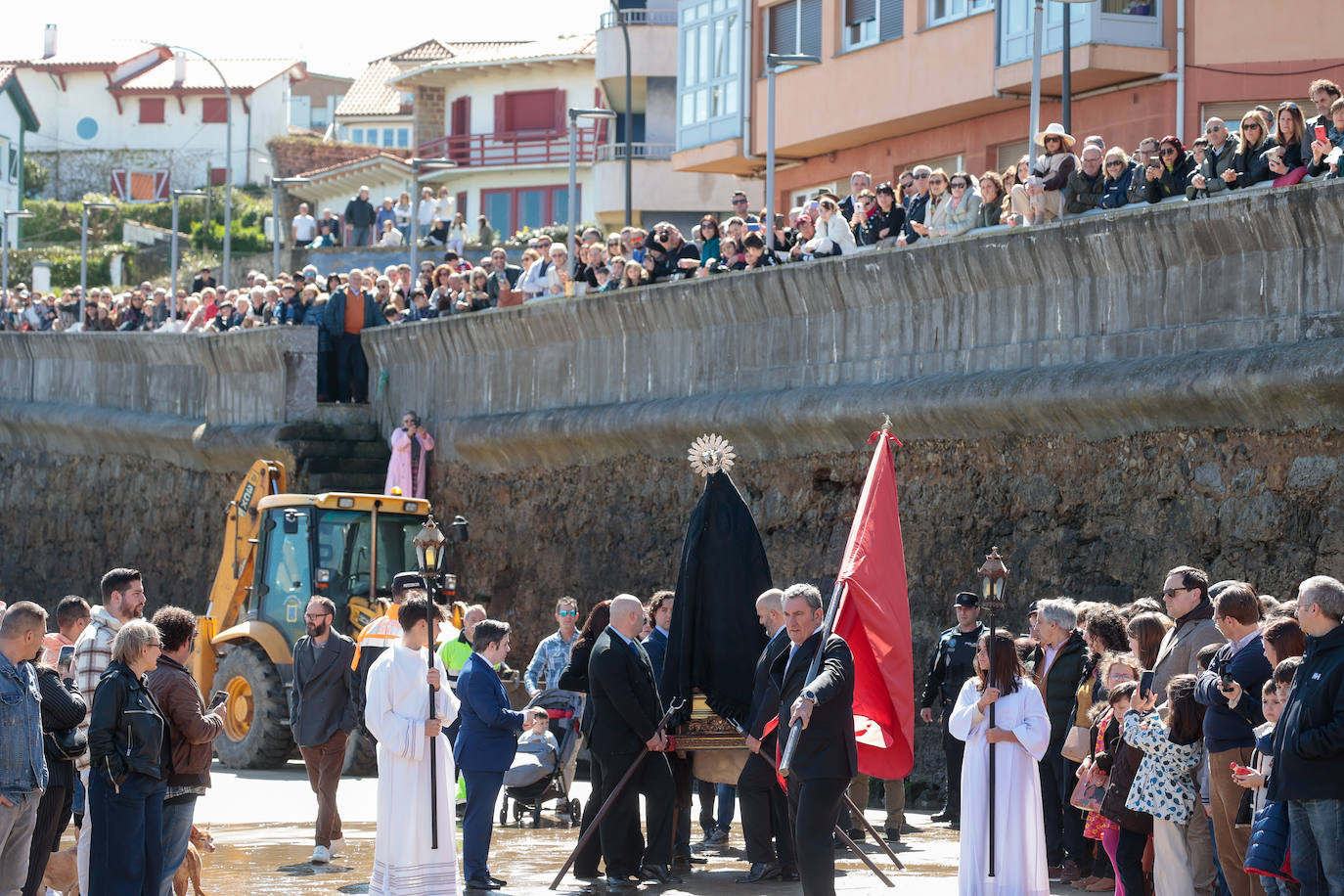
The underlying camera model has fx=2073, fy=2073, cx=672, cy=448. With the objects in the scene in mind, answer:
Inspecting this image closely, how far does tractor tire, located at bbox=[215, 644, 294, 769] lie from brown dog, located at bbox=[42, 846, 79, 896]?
8.66 m

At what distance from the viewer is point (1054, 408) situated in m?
15.3

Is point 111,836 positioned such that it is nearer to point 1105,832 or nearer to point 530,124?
point 1105,832

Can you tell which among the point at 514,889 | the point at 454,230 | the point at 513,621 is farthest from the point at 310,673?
the point at 454,230

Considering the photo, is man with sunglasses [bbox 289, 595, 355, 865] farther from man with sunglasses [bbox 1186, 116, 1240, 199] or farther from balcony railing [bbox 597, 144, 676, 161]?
balcony railing [bbox 597, 144, 676, 161]

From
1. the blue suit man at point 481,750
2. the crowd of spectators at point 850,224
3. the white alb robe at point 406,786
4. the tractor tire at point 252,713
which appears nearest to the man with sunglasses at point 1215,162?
the crowd of spectators at point 850,224

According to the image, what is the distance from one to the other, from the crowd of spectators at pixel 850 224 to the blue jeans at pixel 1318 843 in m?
6.17

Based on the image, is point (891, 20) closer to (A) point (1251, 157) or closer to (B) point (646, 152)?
(A) point (1251, 157)

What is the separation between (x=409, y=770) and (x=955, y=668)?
4636mm

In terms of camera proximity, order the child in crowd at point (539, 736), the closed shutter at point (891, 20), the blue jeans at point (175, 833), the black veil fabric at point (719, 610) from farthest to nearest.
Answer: the closed shutter at point (891, 20) < the child in crowd at point (539, 736) < the black veil fabric at point (719, 610) < the blue jeans at point (175, 833)

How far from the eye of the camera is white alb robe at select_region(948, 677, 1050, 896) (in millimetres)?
10086

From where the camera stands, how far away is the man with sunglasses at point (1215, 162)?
47.3 ft

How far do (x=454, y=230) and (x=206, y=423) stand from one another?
466 inches

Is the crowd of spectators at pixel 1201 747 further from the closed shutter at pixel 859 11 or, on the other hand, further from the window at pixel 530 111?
the window at pixel 530 111

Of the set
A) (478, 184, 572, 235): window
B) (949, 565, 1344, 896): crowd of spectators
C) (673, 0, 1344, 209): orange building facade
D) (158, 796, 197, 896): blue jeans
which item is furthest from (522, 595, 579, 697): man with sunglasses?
(478, 184, 572, 235): window
